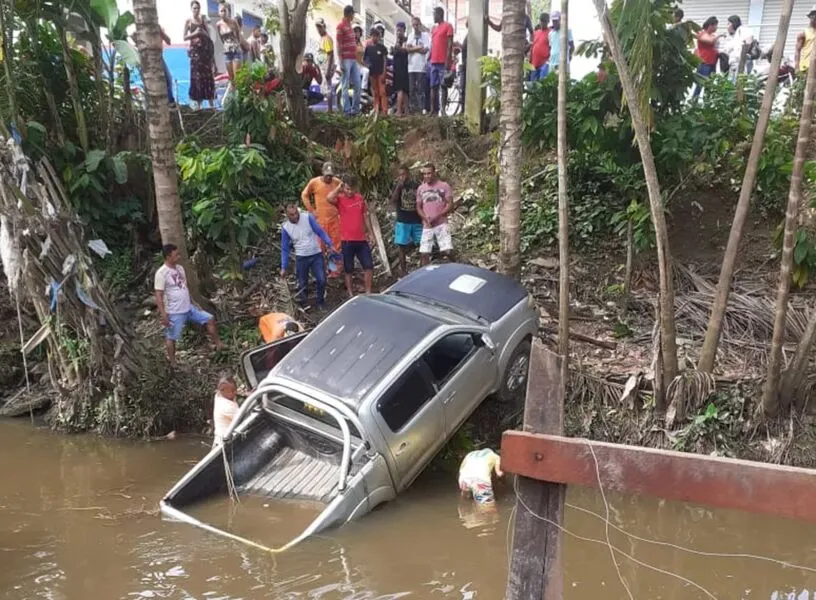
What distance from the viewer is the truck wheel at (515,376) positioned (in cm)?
763

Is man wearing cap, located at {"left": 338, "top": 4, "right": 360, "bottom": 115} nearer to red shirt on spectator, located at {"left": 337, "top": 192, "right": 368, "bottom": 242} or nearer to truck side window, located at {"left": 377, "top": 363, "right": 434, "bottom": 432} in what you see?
red shirt on spectator, located at {"left": 337, "top": 192, "right": 368, "bottom": 242}

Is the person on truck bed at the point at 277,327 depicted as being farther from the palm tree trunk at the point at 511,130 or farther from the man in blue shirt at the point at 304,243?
the palm tree trunk at the point at 511,130

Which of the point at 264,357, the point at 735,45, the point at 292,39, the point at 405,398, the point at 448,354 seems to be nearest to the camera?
the point at 405,398

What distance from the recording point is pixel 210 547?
6023 mm

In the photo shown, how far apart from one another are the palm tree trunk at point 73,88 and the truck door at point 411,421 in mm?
6859

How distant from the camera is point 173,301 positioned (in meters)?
8.40

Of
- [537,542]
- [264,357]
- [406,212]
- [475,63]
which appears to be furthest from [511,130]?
[537,542]

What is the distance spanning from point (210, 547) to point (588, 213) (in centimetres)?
733

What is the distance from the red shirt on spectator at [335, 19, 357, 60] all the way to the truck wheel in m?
7.81

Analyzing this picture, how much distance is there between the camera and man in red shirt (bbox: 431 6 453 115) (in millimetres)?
13406

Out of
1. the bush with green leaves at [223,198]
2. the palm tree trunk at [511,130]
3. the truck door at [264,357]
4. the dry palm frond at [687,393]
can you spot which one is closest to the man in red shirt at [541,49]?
the palm tree trunk at [511,130]

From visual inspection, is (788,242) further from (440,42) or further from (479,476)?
(440,42)

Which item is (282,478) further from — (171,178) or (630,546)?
(171,178)

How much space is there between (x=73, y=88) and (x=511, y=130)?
6.51m
